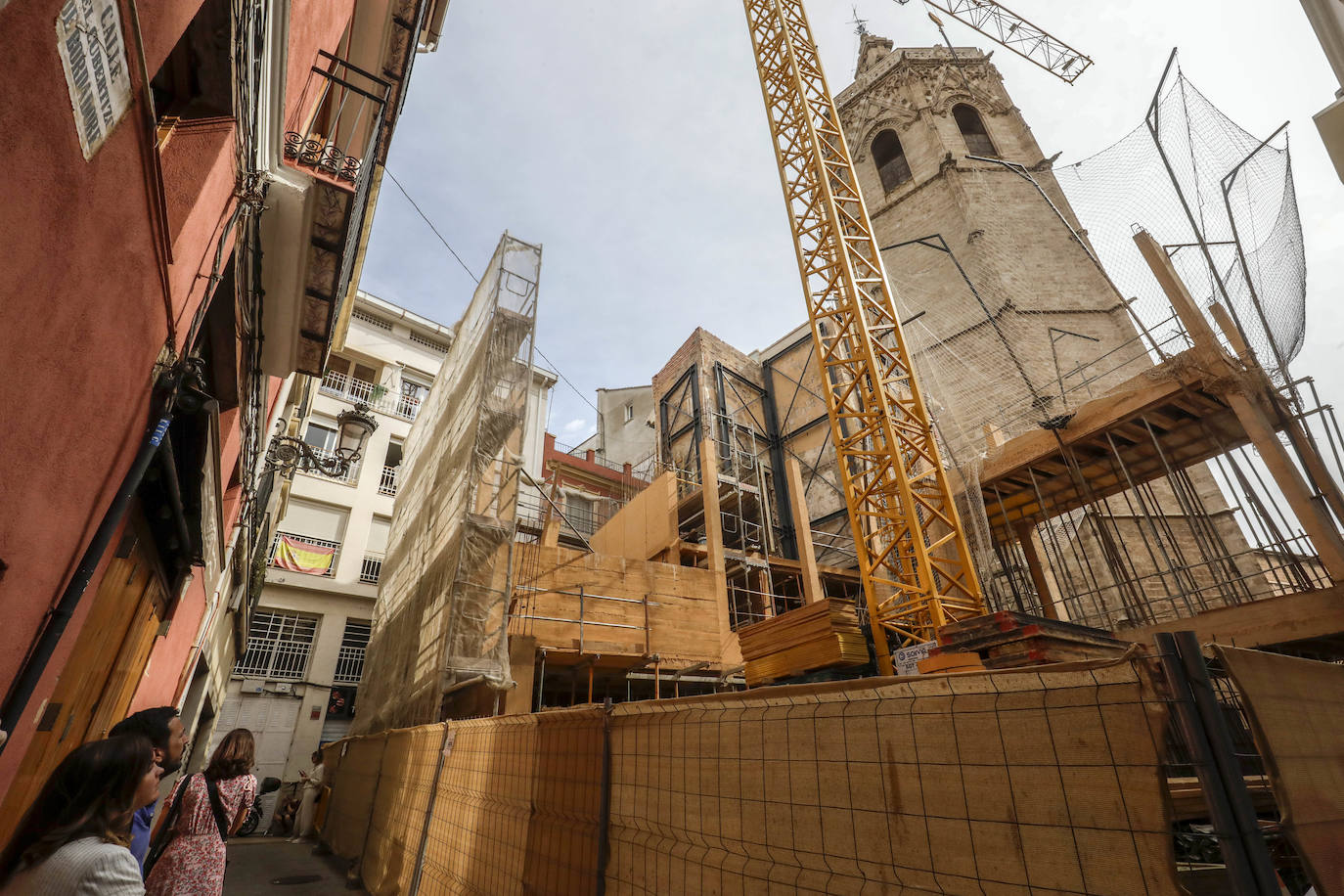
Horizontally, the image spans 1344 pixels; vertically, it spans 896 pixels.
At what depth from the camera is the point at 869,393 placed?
44.7ft

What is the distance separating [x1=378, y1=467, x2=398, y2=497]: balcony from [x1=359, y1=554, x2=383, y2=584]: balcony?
2.35m

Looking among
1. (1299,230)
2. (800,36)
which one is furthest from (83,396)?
(800,36)

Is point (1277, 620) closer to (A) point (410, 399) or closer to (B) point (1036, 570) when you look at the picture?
(B) point (1036, 570)

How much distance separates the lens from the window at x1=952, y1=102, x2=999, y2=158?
21719 mm

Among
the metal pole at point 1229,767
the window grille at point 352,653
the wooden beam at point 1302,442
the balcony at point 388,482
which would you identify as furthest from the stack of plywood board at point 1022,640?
the balcony at point 388,482

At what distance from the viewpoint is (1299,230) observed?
808 centimetres

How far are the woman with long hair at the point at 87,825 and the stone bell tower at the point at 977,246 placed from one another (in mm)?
14119

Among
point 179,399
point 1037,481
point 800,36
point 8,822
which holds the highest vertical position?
point 800,36

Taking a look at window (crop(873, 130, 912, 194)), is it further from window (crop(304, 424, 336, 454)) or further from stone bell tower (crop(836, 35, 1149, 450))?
window (crop(304, 424, 336, 454))

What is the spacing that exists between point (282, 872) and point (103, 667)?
6.07m

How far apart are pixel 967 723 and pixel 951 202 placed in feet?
72.4

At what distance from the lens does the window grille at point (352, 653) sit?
62.7 ft

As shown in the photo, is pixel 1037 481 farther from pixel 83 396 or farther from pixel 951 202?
pixel 83 396

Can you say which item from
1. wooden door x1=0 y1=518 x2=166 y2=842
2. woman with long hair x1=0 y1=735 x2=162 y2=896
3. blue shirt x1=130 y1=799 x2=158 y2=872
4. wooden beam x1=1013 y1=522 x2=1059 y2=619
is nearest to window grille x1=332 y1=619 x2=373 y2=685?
wooden door x1=0 y1=518 x2=166 y2=842
